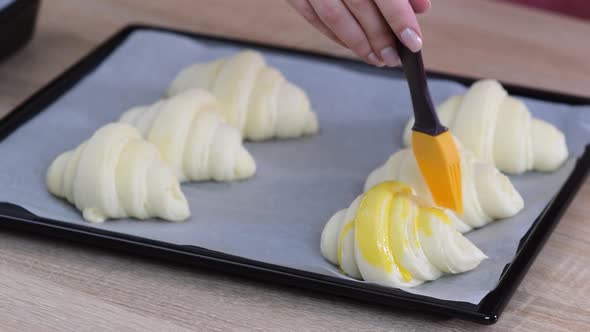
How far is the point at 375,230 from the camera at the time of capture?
3.51 ft

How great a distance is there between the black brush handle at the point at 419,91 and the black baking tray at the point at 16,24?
0.75 metres

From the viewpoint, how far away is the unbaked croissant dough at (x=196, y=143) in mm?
1358

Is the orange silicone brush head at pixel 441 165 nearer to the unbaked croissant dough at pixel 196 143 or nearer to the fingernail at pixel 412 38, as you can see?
the fingernail at pixel 412 38

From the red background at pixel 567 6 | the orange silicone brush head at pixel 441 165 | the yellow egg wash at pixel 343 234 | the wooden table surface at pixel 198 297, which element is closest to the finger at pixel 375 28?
the orange silicone brush head at pixel 441 165

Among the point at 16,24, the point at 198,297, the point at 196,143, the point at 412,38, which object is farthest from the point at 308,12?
the point at 16,24

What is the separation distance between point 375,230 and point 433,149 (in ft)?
0.51

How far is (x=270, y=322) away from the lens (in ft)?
3.40

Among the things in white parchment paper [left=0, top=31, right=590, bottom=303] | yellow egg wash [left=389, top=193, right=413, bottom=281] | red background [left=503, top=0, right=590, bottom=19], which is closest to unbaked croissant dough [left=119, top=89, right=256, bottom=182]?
white parchment paper [left=0, top=31, right=590, bottom=303]

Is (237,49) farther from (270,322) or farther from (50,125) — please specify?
(270,322)

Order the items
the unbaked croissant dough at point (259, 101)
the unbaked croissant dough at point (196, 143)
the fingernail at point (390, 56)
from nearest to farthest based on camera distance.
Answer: the fingernail at point (390, 56), the unbaked croissant dough at point (196, 143), the unbaked croissant dough at point (259, 101)

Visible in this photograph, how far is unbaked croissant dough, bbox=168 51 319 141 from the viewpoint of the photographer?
149 cm

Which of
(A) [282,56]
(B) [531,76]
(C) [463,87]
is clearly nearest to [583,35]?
(B) [531,76]

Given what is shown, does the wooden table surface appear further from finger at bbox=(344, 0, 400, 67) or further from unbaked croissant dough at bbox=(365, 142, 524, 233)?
finger at bbox=(344, 0, 400, 67)

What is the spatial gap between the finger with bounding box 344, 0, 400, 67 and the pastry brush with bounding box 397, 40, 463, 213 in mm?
19
